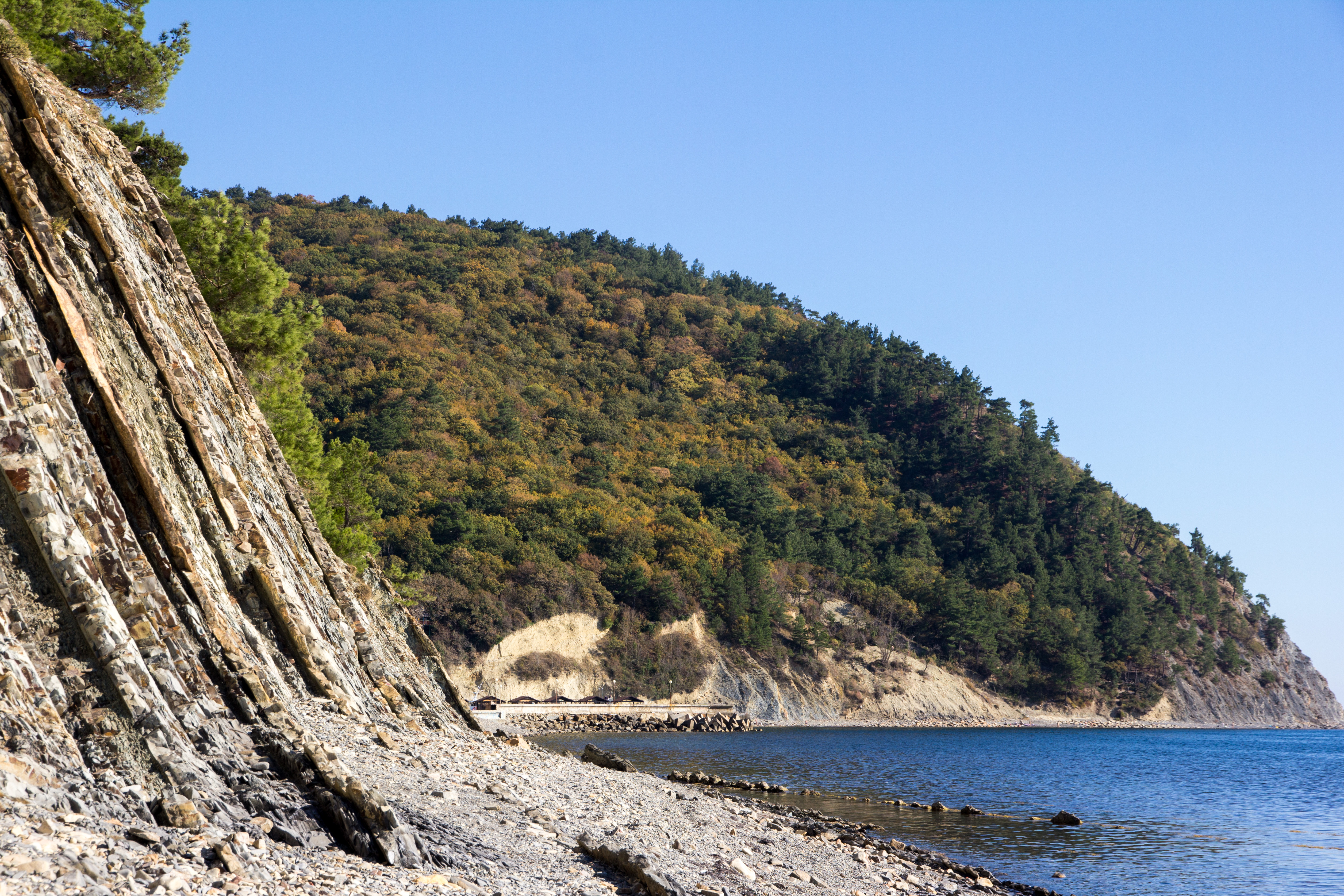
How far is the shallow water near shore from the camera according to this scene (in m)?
24.2

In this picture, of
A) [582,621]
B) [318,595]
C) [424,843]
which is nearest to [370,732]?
[318,595]

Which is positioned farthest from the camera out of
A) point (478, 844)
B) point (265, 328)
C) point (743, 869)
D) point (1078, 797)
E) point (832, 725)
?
point (832, 725)

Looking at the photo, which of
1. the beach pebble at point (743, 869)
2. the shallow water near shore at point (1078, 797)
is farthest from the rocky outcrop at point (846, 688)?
the beach pebble at point (743, 869)

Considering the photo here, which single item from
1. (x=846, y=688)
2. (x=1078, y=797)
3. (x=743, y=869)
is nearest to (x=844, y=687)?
(x=846, y=688)

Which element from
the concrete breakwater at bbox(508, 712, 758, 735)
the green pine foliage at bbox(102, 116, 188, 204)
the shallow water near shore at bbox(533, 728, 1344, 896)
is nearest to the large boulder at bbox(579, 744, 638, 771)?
the shallow water near shore at bbox(533, 728, 1344, 896)

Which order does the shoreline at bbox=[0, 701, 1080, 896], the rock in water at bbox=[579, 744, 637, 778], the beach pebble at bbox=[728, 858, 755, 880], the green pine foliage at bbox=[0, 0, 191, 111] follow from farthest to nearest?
the rock in water at bbox=[579, 744, 637, 778], the green pine foliage at bbox=[0, 0, 191, 111], the beach pebble at bbox=[728, 858, 755, 880], the shoreline at bbox=[0, 701, 1080, 896]

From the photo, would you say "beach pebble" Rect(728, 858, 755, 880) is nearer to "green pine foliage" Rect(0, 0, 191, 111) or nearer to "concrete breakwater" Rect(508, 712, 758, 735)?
"green pine foliage" Rect(0, 0, 191, 111)

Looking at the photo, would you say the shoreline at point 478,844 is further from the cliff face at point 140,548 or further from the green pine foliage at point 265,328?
the green pine foliage at point 265,328

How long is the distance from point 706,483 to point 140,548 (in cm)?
9616

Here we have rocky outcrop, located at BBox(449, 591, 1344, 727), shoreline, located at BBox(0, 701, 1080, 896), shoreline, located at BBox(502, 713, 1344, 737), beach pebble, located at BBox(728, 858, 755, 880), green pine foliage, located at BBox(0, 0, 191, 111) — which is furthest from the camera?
rocky outcrop, located at BBox(449, 591, 1344, 727)

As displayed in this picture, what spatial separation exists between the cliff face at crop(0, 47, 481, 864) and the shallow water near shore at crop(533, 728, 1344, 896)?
1656 centimetres

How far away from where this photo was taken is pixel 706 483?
357ft

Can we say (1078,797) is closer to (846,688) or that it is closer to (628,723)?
(628,723)

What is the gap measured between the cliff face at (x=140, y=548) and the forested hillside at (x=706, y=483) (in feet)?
186
